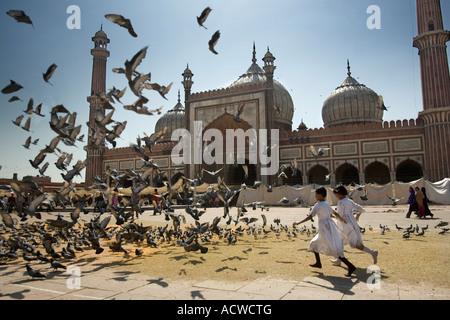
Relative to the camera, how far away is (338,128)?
27.1 meters

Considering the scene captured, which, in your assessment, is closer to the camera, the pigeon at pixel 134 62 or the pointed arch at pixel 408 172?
the pigeon at pixel 134 62

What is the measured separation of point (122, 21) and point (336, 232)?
4.55 meters

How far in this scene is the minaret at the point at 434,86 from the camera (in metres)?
22.9

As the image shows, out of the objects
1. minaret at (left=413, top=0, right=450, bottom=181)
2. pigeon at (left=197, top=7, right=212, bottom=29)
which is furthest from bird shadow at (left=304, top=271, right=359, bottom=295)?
minaret at (left=413, top=0, right=450, bottom=181)

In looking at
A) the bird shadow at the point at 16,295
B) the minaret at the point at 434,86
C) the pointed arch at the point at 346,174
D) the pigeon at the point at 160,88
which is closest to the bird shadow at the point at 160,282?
the bird shadow at the point at 16,295

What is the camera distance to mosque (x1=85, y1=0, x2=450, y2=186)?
23.9 metres

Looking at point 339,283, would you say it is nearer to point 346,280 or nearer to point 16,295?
point 346,280

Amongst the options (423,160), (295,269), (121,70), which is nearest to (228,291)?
(295,269)

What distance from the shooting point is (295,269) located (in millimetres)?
4402

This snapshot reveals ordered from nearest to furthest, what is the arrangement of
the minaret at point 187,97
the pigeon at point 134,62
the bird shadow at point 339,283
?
the bird shadow at point 339,283
the pigeon at point 134,62
the minaret at point 187,97

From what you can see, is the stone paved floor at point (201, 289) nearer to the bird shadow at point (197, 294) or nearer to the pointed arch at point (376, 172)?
the bird shadow at point (197, 294)

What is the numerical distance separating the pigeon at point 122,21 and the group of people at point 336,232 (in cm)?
384

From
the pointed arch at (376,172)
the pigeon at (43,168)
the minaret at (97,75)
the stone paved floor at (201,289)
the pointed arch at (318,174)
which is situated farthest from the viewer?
the minaret at (97,75)

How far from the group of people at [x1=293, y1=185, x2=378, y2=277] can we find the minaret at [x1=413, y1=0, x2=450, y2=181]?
22.0m
